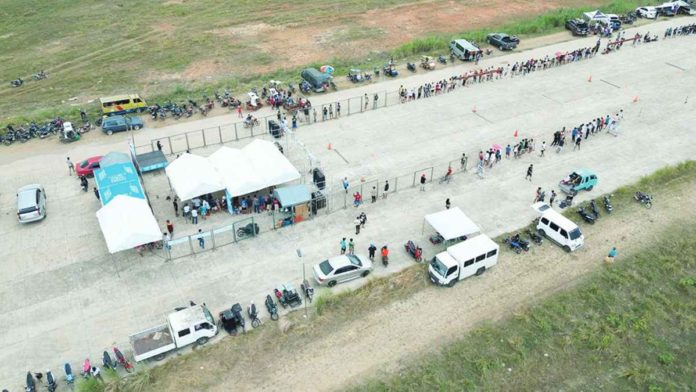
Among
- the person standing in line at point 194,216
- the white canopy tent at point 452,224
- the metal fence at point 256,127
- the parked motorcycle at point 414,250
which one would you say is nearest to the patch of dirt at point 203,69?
the metal fence at point 256,127

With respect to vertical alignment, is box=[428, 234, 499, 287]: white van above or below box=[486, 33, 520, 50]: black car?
below

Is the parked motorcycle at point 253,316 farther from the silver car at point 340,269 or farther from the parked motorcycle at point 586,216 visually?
the parked motorcycle at point 586,216

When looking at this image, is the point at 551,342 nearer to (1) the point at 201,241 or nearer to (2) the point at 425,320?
(2) the point at 425,320

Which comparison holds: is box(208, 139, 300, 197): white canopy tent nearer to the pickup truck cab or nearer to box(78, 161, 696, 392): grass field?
box(78, 161, 696, 392): grass field

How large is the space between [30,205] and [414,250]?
20.3 metres

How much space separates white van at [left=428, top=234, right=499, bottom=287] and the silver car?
324 cm

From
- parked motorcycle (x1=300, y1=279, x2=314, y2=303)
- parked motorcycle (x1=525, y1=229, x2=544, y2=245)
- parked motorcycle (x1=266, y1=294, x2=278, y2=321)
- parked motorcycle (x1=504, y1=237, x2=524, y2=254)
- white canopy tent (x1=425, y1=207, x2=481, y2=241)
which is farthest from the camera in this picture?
parked motorcycle (x1=525, y1=229, x2=544, y2=245)

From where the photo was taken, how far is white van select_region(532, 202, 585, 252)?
88.1 feet

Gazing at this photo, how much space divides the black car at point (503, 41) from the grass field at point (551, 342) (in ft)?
103

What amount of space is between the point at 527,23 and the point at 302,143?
1403 inches

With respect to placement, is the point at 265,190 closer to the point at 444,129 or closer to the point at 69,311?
the point at 69,311

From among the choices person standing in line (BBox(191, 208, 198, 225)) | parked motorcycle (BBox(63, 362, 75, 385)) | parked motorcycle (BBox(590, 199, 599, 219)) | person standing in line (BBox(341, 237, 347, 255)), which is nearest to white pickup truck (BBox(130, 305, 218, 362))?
parked motorcycle (BBox(63, 362, 75, 385))

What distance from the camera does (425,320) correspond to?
23.2 metres

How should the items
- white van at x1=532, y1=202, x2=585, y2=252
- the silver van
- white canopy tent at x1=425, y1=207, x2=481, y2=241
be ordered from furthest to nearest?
the silver van
white van at x1=532, y1=202, x2=585, y2=252
white canopy tent at x1=425, y1=207, x2=481, y2=241
